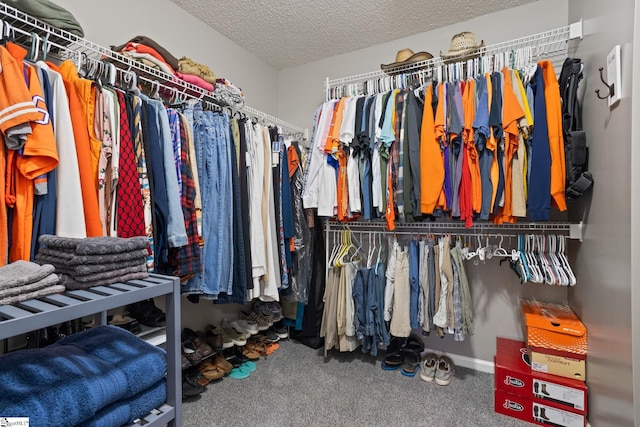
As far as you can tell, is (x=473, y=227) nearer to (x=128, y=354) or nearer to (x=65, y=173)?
(x=128, y=354)

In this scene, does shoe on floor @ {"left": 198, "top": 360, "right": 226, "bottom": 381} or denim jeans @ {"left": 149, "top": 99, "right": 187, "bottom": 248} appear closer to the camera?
denim jeans @ {"left": 149, "top": 99, "right": 187, "bottom": 248}

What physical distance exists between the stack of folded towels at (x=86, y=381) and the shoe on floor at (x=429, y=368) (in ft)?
5.80

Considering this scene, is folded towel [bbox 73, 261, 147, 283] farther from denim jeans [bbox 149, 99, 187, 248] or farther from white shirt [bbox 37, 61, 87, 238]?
denim jeans [bbox 149, 99, 187, 248]

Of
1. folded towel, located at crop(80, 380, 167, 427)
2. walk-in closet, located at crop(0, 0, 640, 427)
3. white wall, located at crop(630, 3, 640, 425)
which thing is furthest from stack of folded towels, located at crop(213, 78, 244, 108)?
white wall, located at crop(630, 3, 640, 425)

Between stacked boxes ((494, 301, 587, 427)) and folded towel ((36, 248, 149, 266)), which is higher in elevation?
folded towel ((36, 248, 149, 266))

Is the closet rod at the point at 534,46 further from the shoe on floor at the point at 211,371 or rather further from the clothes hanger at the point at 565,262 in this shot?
the shoe on floor at the point at 211,371

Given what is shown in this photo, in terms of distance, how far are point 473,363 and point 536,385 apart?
23.1 inches

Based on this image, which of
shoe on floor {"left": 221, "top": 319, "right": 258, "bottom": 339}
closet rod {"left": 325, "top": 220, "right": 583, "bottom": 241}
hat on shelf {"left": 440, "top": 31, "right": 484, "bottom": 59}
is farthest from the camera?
shoe on floor {"left": 221, "top": 319, "right": 258, "bottom": 339}

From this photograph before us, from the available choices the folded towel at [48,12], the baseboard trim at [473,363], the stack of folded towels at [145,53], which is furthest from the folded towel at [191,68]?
the baseboard trim at [473,363]

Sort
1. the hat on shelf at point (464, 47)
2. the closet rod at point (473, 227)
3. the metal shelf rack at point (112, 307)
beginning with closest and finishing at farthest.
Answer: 1. the metal shelf rack at point (112, 307)
2. the closet rod at point (473, 227)
3. the hat on shelf at point (464, 47)

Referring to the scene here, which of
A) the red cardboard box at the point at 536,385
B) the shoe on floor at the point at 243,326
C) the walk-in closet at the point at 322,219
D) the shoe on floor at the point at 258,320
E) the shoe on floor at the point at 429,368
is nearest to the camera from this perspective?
the walk-in closet at the point at 322,219

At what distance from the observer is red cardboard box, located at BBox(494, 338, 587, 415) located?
1.53m

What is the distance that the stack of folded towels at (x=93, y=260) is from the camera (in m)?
0.74

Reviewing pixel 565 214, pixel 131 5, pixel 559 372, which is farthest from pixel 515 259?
pixel 131 5
